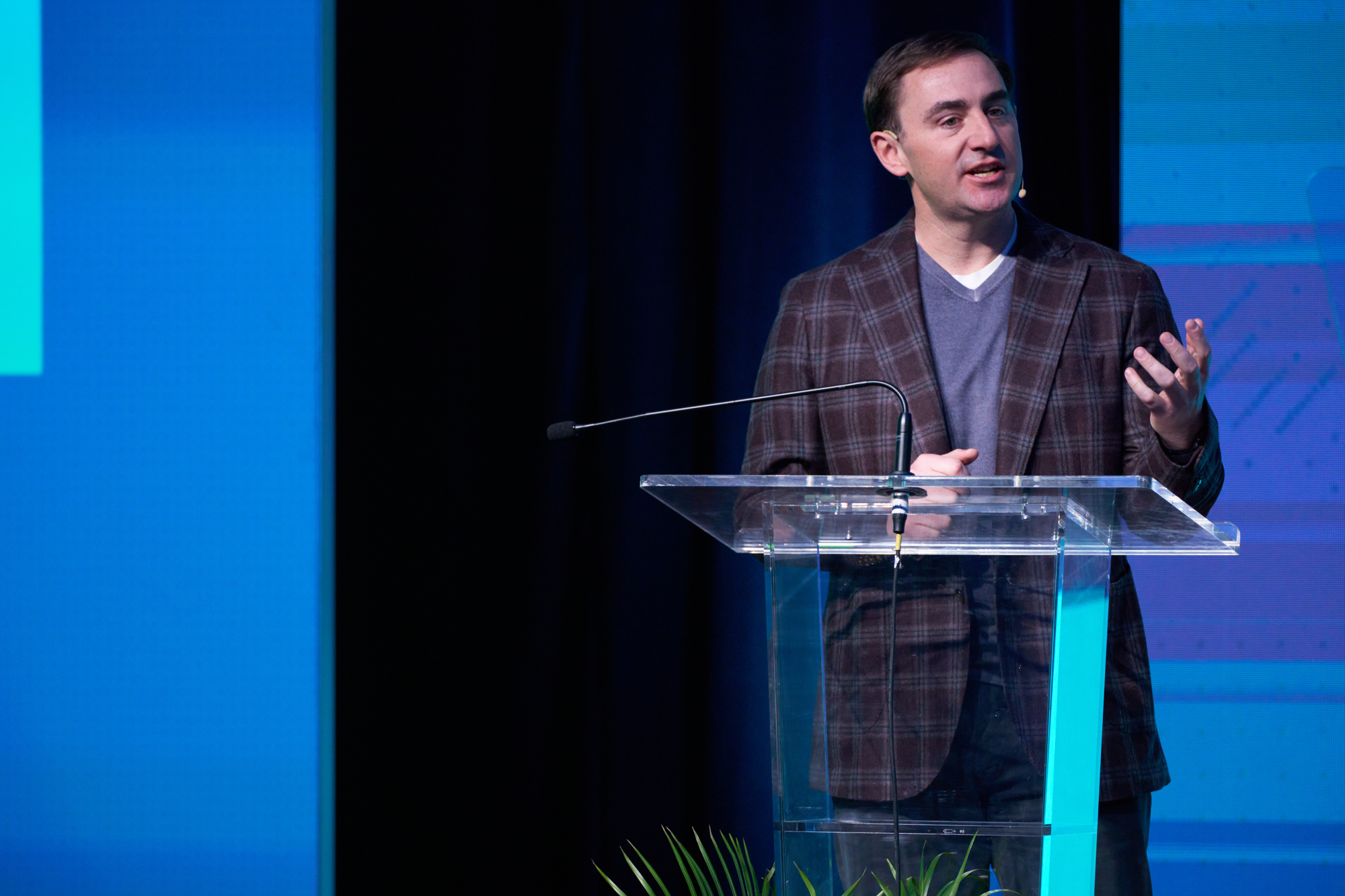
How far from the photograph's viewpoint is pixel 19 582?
262cm

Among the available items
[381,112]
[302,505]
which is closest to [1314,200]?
[381,112]

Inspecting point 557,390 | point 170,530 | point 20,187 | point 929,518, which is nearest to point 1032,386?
point 929,518

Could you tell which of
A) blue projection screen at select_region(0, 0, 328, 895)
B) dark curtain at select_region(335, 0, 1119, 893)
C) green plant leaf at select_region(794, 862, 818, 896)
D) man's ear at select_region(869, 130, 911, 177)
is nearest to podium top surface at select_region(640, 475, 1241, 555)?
green plant leaf at select_region(794, 862, 818, 896)

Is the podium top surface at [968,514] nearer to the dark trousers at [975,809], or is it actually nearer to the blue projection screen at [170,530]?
the dark trousers at [975,809]

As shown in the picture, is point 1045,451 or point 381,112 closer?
point 1045,451

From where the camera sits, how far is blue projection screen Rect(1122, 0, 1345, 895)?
99.4 inches

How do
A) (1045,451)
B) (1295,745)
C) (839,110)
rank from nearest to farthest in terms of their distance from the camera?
(1045,451), (1295,745), (839,110)

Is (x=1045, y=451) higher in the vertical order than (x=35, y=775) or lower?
higher

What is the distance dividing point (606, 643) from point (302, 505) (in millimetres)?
733

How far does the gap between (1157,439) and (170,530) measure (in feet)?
6.71

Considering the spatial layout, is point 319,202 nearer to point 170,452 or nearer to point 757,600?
point 170,452

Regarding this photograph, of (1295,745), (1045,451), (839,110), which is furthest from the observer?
(839,110)

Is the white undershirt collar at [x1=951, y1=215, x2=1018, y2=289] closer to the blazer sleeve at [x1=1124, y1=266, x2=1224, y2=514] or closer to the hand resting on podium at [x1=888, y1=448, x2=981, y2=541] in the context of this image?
the blazer sleeve at [x1=1124, y1=266, x2=1224, y2=514]

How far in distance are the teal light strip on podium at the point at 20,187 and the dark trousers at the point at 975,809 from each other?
223 centimetres
